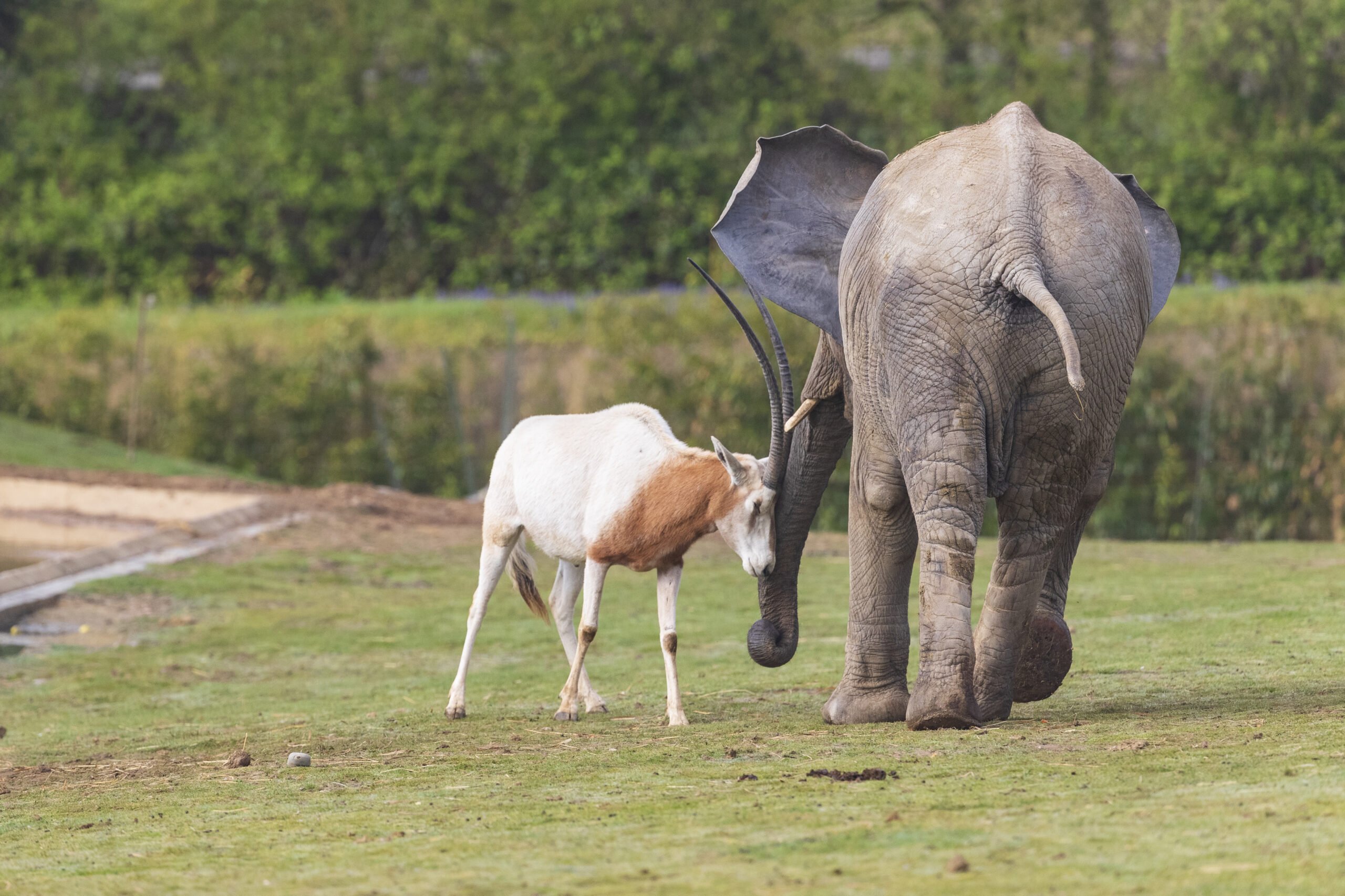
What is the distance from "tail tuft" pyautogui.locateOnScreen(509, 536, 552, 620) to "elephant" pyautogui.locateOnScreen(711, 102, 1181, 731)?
217cm

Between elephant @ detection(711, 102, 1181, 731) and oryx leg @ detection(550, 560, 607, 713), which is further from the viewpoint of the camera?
oryx leg @ detection(550, 560, 607, 713)

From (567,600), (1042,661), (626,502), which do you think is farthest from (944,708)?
(567,600)

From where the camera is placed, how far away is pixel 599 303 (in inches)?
947

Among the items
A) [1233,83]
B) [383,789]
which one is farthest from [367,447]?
[383,789]

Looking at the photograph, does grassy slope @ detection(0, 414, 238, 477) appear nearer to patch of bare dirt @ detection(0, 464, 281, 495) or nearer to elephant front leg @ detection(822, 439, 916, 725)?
patch of bare dirt @ detection(0, 464, 281, 495)

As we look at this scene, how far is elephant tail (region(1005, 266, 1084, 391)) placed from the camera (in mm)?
6492

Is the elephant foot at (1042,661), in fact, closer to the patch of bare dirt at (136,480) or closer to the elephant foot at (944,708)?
the elephant foot at (944,708)

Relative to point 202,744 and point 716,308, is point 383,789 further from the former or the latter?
point 716,308

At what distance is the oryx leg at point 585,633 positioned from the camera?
8.69m

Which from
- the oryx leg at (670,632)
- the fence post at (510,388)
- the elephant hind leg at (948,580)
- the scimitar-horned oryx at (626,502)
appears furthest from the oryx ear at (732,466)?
the fence post at (510,388)

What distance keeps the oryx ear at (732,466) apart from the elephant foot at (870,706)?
3.46 feet

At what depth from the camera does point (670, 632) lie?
8555 mm

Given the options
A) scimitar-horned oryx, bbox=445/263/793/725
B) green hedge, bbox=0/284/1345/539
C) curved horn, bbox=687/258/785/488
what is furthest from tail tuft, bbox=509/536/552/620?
green hedge, bbox=0/284/1345/539

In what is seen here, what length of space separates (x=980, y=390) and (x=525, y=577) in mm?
3512
